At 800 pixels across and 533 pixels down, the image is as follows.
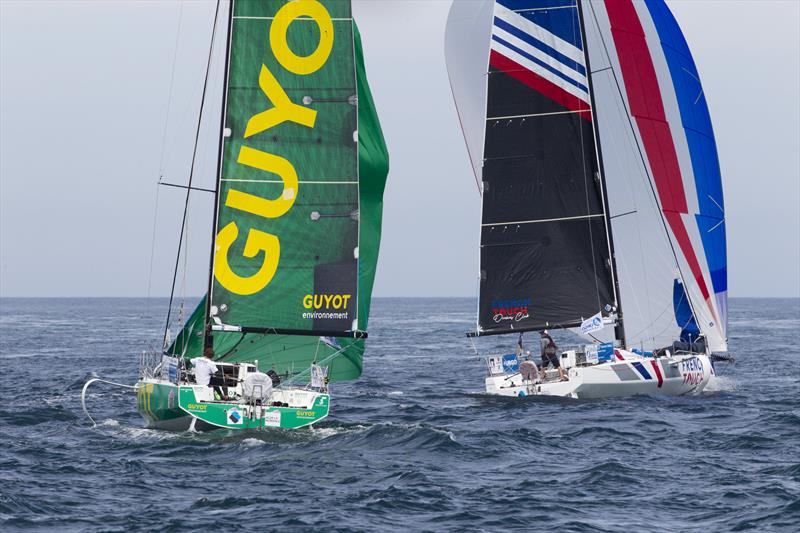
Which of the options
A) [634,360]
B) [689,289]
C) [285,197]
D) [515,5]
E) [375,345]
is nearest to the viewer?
[285,197]

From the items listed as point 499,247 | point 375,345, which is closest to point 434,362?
point 375,345

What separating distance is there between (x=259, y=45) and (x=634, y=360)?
38.5 feet

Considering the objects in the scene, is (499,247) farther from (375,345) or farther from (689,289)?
(375,345)

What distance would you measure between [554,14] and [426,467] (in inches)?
588

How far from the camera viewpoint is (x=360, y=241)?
22844 mm

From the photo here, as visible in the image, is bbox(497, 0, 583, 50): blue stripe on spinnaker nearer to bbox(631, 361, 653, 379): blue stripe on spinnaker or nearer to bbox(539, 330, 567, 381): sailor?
bbox(539, 330, 567, 381): sailor

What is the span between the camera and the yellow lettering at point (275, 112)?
21.5m

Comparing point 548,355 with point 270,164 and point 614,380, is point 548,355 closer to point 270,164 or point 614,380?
point 614,380

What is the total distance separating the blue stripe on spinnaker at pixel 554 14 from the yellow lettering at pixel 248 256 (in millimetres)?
11008

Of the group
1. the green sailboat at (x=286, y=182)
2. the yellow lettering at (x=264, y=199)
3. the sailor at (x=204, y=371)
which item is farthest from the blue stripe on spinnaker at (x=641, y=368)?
the sailor at (x=204, y=371)

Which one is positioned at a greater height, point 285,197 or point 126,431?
point 285,197

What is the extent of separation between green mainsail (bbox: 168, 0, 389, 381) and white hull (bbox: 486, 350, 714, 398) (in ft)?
20.6

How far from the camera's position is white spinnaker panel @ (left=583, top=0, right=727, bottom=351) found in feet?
99.8

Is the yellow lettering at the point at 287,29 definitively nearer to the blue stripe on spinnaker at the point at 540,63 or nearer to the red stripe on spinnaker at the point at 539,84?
the red stripe on spinnaker at the point at 539,84
